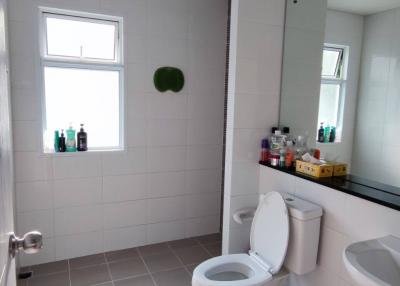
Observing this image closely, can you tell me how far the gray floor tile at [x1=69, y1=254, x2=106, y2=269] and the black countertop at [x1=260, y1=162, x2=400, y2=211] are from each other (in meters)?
1.83

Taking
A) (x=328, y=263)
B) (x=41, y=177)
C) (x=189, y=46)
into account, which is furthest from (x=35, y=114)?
(x=328, y=263)

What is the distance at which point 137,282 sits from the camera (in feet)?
7.51

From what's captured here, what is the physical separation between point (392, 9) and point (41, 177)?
2632mm

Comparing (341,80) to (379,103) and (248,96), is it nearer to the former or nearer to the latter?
(379,103)

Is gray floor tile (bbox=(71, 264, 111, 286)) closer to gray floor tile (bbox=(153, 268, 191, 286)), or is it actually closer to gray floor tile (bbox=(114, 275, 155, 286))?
gray floor tile (bbox=(114, 275, 155, 286))

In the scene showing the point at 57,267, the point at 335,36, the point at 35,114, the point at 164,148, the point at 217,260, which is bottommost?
the point at 57,267

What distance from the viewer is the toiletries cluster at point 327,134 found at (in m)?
1.95

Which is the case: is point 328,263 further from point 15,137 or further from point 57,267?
point 15,137

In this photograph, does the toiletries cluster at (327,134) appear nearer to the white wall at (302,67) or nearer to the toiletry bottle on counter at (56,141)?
the white wall at (302,67)

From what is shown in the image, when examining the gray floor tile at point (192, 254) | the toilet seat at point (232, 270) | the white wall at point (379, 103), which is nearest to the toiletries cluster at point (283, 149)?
the white wall at point (379, 103)

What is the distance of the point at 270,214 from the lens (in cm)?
184

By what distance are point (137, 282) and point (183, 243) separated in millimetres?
705

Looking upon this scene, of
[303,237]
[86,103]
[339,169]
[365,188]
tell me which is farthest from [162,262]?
[365,188]

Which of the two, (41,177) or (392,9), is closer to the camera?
(392,9)
